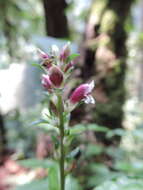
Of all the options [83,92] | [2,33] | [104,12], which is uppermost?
[2,33]

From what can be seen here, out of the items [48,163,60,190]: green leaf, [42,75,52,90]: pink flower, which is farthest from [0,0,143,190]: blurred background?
[42,75,52,90]: pink flower

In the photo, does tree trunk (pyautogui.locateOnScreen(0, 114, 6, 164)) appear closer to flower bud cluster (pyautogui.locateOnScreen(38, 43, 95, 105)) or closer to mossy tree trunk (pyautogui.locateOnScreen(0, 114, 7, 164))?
mossy tree trunk (pyautogui.locateOnScreen(0, 114, 7, 164))

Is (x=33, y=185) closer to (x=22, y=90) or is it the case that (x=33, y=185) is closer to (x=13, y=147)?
(x=22, y=90)

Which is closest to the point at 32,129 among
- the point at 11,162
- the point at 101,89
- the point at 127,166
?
the point at 11,162

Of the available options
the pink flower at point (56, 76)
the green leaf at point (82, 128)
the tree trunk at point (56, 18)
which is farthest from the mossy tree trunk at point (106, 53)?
the pink flower at point (56, 76)

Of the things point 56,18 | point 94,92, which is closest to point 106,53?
point 94,92

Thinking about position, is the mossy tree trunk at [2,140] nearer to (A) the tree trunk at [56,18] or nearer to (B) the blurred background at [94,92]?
(B) the blurred background at [94,92]
